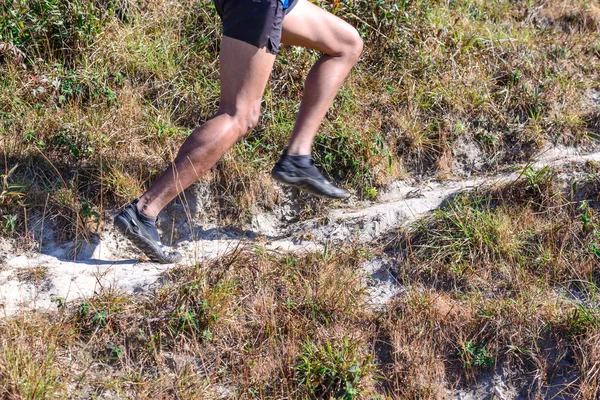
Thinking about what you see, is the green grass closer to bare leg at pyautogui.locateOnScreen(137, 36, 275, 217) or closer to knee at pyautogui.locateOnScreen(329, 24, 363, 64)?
bare leg at pyautogui.locateOnScreen(137, 36, 275, 217)

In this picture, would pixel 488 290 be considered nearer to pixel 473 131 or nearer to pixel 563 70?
pixel 473 131

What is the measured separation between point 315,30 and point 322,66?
0.72ft

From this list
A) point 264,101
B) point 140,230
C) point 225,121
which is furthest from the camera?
point 264,101

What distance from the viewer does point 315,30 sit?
10.5 ft

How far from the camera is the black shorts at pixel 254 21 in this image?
2.91 m

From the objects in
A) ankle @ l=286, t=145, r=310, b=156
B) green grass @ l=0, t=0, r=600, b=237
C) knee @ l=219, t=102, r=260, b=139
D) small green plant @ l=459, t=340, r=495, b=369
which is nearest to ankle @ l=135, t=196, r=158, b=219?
green grass @ l=0, t=0, r=600, b=237

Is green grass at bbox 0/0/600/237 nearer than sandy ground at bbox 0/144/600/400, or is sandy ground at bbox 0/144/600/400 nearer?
sandy ground at bbox 0/144/600/400

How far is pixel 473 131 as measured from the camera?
14.6 feet

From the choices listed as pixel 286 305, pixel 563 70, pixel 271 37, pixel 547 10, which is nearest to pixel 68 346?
pixel 286 305

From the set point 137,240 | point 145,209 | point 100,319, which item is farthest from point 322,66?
point 100,319

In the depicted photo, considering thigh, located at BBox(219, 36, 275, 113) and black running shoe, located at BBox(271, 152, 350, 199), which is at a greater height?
thigh, located at BBox(219, 36, 275, 113)

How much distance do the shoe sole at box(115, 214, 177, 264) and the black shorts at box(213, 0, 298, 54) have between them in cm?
102

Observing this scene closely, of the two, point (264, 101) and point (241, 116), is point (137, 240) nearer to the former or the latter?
point (241, 116)

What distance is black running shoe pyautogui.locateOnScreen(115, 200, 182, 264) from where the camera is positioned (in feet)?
10.7
